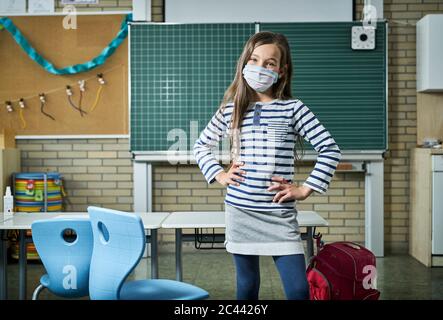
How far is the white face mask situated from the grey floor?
1.60 metres

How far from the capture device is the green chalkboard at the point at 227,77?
4363 millimetres

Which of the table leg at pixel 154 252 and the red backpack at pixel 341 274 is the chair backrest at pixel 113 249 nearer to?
the table leg at pixel 154 252

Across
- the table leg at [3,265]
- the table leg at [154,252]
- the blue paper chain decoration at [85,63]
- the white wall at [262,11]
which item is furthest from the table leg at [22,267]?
the white wall at [262,11]

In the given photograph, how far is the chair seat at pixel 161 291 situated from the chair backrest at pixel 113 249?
0.12 m

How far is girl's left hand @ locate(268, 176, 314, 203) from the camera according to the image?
1.78 meters

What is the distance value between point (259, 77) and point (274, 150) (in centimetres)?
23

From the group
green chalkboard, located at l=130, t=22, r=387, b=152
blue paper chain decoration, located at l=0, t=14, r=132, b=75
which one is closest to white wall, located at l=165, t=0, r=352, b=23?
green chalkboard, located at l=130, t=22, r=387, b=152

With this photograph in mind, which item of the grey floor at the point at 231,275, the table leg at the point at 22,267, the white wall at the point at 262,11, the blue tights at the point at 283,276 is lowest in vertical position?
the grey floor at the point at 231,275

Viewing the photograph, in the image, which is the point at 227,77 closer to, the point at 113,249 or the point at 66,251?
the point at 66,251

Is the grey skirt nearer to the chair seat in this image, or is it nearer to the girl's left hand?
the girl's left hand
